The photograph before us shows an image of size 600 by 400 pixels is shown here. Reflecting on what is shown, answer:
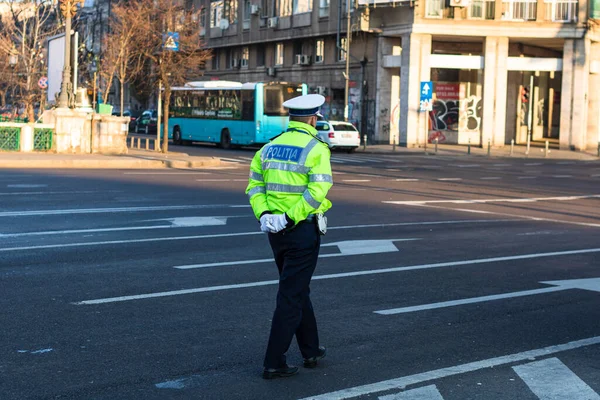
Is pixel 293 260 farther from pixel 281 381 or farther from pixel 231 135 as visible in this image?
pixel 231 135

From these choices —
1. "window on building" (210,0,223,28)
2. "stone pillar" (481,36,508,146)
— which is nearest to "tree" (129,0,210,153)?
"window on building" (210,0,223,28)

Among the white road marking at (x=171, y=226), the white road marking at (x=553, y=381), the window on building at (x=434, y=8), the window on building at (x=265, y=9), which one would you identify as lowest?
the white road marking at (x=553, y=381)

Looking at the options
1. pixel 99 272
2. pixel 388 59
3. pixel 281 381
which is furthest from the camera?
pixel 388 59

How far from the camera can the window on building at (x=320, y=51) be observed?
5850cm

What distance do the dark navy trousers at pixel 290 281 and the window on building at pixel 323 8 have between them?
51312mm

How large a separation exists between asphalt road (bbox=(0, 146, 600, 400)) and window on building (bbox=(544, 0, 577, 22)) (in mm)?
34212

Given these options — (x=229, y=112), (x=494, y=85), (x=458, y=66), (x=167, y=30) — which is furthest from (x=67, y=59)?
(x=494, y=85)

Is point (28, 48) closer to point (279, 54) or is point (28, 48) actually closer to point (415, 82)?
point (279, 54)

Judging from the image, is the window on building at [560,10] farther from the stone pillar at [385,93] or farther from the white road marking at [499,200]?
the white road marking at [499,200]

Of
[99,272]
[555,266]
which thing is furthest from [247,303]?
[555,266]

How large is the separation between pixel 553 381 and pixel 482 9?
46.0m

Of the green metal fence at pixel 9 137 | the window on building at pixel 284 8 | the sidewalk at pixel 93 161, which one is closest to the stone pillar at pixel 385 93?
the window on building at pixel 284 8

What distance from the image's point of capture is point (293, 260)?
21.0ft

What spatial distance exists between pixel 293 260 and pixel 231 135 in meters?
41.1
